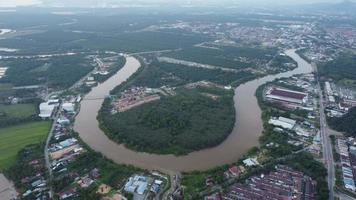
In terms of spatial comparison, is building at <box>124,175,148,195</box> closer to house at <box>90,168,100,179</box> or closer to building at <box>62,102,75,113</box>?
house at <box>90,168,100,179</box>

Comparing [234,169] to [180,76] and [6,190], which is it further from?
[180,76]

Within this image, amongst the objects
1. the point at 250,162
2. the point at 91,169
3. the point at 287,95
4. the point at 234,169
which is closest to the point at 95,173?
the point at 91,169

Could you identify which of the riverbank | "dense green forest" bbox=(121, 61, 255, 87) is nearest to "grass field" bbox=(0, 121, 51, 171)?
the riverbank

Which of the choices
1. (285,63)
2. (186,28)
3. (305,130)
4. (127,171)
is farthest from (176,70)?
(186,28)

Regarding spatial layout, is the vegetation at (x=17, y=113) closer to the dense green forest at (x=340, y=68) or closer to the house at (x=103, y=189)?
the house at (x=103, y=189)

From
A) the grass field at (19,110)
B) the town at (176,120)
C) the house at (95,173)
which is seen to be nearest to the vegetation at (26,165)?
the town at (176,120)

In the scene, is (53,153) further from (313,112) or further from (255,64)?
(255,64)
